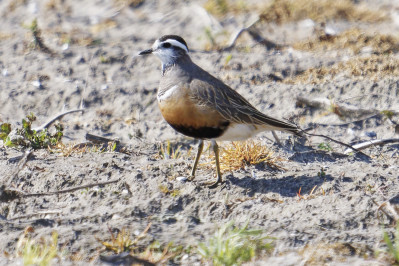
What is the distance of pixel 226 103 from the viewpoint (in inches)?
241

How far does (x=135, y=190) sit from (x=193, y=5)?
262 inches

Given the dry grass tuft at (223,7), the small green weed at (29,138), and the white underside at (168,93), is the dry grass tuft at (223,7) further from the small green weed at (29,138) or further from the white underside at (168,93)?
the white underside at (168,93)

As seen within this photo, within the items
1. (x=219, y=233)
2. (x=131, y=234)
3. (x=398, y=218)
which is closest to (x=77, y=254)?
(x=131, y=234)

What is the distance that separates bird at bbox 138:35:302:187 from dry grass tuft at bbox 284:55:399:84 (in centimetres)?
271

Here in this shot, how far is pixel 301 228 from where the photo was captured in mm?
5039

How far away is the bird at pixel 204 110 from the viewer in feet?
19.6

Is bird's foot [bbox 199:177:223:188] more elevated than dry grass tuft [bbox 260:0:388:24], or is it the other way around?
dry grass tuft [bbox 260:0:388:24]

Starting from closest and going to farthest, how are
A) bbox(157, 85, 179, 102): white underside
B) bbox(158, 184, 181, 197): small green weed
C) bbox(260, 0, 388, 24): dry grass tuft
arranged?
bbox(158, 184, 181, 197): small green weed < bbox(157, 85, 179, 102): white underside < bbox(260, 0, 388, 24): dry grass tuft

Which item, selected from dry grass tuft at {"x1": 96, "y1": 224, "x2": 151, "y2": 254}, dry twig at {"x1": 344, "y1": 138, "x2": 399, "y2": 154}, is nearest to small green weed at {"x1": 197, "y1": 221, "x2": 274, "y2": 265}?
dry grass tuft at {"x1": 96, "y1": 224, "x2": 151, "y2": 254}

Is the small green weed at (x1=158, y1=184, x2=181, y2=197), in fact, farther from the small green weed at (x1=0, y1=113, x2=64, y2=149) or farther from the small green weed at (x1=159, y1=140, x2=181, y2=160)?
the small green weed at (x1=0, y1=113, x2=64, y2=149)

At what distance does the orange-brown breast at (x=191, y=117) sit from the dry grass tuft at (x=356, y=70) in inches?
123

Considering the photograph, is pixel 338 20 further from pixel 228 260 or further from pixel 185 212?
pixel 228 260

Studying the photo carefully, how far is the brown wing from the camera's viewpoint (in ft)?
19.8

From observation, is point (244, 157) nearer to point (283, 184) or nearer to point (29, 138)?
point (283, 184)
